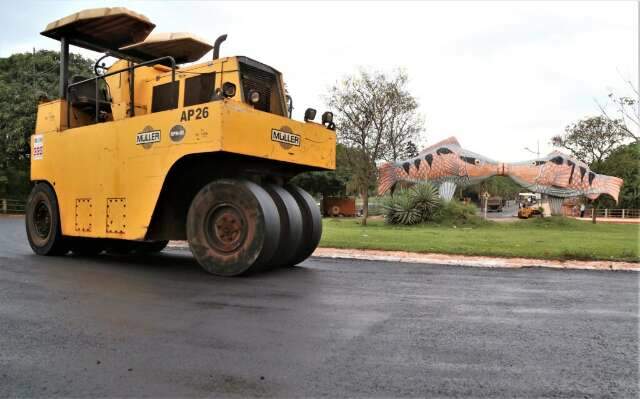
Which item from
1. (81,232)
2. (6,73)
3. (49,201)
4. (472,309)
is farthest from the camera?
(6,73)

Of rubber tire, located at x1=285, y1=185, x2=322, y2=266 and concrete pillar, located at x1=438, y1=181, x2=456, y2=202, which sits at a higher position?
concrete pillar, located at x1=438, y1=181, x2=456, y2=202

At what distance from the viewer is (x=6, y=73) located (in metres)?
36.2

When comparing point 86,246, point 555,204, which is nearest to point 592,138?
point 555,204

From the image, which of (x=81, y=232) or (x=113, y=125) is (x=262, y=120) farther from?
(x=81, y=232)

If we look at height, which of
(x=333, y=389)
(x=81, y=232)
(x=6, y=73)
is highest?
(x=6, y=73)

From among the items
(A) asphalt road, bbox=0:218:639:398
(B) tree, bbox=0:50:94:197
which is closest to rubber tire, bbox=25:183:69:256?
(A) asphalt road, bbox=0:218:639:398

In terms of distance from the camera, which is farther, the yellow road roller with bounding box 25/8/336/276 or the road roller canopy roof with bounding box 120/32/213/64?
the road roller canopy roof with bounding box 120/32/213/64

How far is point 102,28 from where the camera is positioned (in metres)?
9.43

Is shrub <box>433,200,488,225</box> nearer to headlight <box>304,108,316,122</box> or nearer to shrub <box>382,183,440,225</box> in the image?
shrub <box>382,183,440,225</box>

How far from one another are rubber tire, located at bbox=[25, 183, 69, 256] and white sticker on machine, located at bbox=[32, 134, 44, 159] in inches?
22.3

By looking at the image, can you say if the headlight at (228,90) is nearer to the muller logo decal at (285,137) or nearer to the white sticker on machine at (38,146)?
the muller logo decal at (285,137)

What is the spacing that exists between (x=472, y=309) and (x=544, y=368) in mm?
1818

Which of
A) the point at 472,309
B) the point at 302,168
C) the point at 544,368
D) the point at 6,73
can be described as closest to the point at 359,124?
the point at 302,168

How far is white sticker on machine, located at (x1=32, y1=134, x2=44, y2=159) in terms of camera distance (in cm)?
975
